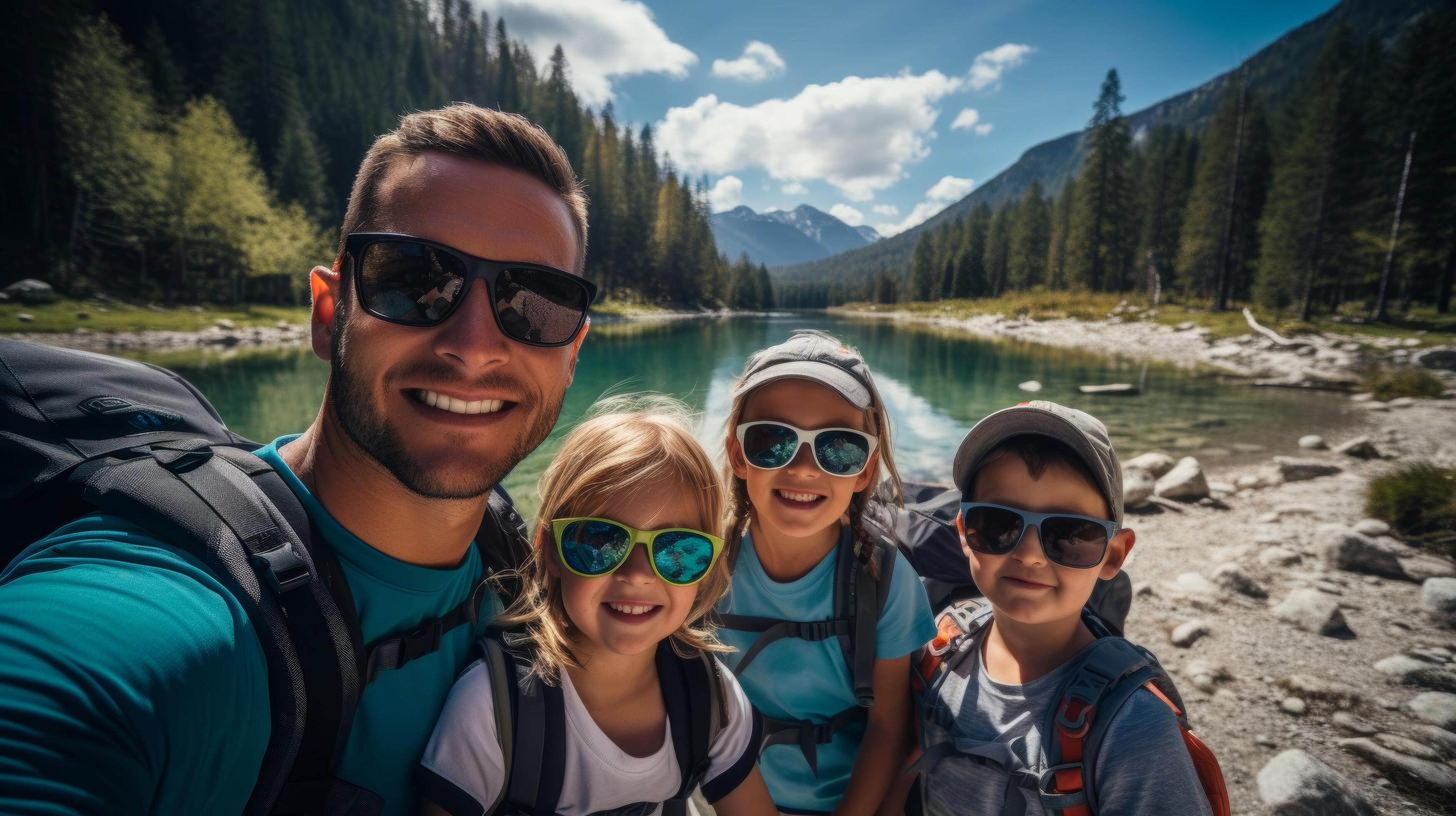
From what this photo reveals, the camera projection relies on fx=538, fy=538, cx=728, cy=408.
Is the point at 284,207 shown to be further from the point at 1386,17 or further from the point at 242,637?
the point at 1386,17

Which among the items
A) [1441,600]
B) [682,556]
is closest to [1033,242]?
[1441,600]

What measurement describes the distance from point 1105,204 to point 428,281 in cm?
5990

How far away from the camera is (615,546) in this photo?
66.4 inches

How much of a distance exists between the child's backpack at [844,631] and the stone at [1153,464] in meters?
8.32

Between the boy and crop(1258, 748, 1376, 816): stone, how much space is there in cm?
173

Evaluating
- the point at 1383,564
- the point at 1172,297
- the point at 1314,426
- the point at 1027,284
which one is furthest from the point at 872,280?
the point at 1383,564

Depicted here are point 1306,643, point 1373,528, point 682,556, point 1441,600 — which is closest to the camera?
point 682,556

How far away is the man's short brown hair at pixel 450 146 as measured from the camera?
1.63 m

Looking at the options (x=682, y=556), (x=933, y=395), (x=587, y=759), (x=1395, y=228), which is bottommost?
(x=933, y=395)

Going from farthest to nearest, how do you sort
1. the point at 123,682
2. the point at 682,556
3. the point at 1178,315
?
the point at 1178,315, the point at 682,556, the point at 123,682

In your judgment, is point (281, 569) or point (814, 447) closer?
point (281, 569)

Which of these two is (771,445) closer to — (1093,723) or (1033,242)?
(1093,723)

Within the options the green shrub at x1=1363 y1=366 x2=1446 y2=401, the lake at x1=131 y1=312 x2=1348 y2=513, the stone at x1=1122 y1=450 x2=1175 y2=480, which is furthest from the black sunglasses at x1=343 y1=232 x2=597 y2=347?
the green shrub at x1=1363 y1=366 x2=1446 y2=401

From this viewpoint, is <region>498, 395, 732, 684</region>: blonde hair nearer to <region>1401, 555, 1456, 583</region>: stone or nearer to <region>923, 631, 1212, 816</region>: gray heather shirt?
<region>923, 631, 1212, 816</region>: gray heather shirt
